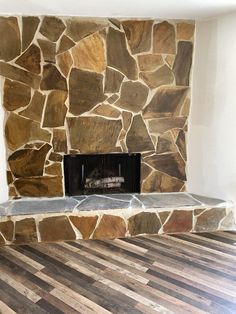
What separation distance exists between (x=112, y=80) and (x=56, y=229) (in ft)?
4.79

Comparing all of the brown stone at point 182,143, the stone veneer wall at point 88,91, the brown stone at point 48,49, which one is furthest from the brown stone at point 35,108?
the brown stone at point 182,143

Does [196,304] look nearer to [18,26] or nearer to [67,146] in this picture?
[67,146]

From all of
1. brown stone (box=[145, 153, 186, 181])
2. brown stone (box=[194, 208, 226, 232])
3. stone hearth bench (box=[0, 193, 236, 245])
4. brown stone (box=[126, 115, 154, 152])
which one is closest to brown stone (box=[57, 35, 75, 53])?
brown stone (box=[126, 115, 154, 152])

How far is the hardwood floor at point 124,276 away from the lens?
175 centimetres

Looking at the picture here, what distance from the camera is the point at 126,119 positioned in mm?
2764

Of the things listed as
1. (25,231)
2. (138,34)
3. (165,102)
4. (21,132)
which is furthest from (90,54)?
(25,231)

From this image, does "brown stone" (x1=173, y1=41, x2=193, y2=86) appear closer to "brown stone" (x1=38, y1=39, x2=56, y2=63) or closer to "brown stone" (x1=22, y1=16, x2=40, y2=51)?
"brown stone" (x1=38, y1=39, x2=56, y2=63)

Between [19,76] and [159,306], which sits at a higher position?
[19,76]

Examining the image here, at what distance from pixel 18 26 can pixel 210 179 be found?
228 cm

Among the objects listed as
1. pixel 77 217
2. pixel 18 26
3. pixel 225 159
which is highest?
pixel 18 26

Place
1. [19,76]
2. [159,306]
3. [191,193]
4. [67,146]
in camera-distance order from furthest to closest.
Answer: [191,193] < [67,146] < [19,76] < [159,306]

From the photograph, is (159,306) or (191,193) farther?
(191,193)

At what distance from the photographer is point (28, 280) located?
1984 mm

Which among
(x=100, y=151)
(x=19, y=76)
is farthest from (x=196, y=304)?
(x=19, y=76)
